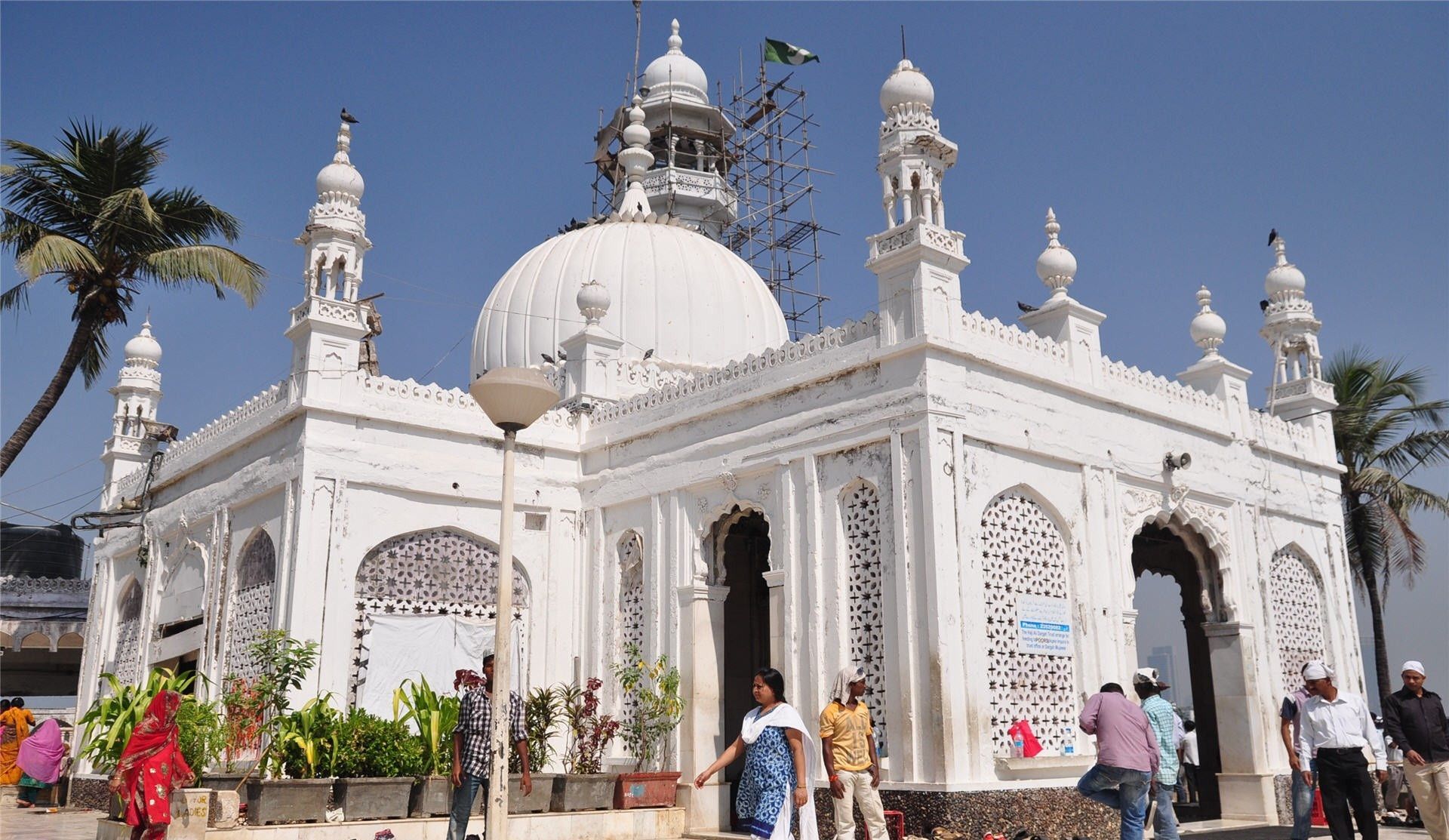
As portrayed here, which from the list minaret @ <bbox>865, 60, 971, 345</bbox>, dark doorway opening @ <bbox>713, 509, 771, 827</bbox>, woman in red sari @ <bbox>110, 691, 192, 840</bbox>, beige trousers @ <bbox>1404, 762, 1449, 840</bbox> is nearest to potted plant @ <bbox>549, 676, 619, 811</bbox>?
dark doorway opening @ <bbox>713, 509, 771, 827</bbox>

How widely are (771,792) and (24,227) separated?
487 inches

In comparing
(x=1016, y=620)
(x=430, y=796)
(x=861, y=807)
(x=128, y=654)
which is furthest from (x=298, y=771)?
(x=128, y=654)

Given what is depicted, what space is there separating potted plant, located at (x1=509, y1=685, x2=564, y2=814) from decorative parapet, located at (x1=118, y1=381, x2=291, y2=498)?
440 centimetres

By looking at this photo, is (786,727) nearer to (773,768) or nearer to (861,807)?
(773,768)

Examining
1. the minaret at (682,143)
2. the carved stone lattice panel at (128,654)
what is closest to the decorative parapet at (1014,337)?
the carved stone lattice panel at (128,654)

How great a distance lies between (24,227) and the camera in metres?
14.5

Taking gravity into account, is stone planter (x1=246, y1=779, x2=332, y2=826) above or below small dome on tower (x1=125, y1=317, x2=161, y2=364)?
below

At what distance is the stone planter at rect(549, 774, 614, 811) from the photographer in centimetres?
1199

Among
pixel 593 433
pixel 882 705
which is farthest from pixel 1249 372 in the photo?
pixel 593 433

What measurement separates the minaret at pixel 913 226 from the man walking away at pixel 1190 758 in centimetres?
701

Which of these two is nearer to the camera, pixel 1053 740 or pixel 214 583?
pixel 1053 740

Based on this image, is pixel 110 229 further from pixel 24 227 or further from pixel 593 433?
pixel 593 433

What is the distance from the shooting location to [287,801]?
34.3 ft

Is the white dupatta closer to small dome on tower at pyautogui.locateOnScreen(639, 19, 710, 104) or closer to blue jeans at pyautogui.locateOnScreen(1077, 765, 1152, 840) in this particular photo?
blue jeans at pyautogui.locateOnScreen(1077, 765, 1152, 840)
